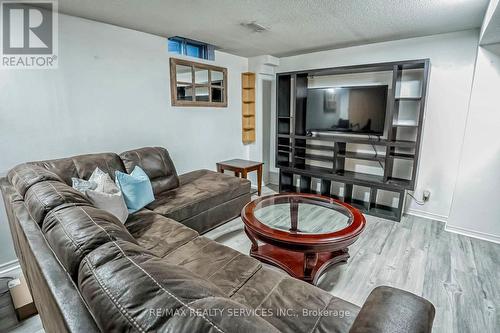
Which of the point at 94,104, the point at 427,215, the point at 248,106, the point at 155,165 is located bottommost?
the point at 427,215

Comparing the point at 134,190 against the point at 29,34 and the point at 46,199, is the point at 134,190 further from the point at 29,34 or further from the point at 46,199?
the point at 29,34

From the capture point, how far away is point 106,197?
1.85 metres

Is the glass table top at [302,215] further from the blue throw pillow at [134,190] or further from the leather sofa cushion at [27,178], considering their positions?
the leather sofa cushion at [27,178]

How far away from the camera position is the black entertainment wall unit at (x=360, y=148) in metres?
3.10

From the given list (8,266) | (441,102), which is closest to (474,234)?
(441,102)

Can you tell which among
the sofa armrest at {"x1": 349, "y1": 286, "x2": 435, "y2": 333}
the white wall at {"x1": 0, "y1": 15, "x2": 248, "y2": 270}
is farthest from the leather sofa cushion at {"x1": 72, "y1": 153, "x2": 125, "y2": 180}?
the sofa armrest at {"x1": 349, "y1": 286, "x2": 435, "y2": 333}

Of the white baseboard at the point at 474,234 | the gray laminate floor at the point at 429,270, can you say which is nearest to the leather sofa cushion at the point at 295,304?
the gray laminate floor at the point at 429,270

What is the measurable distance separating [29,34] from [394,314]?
124 inches

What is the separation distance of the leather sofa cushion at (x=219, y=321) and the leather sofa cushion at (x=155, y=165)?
2189 millimetres

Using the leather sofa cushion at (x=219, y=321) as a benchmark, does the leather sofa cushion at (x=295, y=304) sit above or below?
below

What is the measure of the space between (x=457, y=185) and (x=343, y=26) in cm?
214

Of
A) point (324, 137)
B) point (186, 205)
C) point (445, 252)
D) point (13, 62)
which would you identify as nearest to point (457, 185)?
point (445, 252)

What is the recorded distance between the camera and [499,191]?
8.61 ft

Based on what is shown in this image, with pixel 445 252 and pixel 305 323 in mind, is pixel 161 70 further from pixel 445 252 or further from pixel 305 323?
pixel 445 252
